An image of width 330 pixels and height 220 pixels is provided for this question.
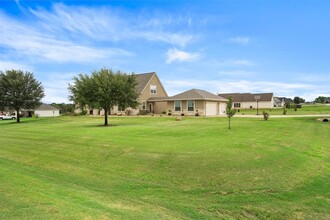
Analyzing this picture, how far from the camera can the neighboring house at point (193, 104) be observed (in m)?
43.3

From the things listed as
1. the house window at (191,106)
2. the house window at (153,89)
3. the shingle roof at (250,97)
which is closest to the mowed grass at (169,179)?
the house window at (191,106)

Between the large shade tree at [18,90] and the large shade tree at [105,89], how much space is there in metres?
19.6

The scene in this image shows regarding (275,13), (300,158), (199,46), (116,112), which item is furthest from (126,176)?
(116,112)

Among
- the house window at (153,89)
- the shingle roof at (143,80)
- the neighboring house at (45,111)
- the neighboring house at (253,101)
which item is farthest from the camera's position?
the neighboring house at (253,101)

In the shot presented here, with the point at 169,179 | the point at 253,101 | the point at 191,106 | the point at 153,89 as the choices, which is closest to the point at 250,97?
the point at 253,101

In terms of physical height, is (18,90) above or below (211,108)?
above

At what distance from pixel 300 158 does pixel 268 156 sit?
160 centimetres

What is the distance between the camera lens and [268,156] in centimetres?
1268

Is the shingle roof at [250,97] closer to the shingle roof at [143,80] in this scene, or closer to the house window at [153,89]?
the house window at [153,89]

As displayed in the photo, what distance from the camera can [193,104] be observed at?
44.0m

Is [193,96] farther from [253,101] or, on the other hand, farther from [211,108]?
[253,101]

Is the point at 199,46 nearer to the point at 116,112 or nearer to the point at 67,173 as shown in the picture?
the point at 67,173

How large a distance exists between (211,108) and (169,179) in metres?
35.9

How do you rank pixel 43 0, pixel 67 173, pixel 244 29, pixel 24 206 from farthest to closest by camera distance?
pixel 244 29
pixel 43 0
pixel 67 173
pixel 24 206
